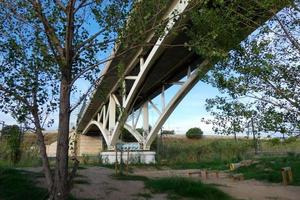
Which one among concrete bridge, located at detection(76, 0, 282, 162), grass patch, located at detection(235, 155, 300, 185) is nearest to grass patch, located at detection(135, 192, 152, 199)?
grass patch, located at detection(235, 155, 300, 185)

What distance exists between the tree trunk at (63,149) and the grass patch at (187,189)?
548cm

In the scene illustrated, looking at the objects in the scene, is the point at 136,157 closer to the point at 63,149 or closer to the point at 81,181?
the point at 81,181

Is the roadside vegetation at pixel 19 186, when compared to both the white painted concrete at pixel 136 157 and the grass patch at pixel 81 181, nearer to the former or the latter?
the grass patch at pixel 81 181

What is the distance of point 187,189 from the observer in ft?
40.9

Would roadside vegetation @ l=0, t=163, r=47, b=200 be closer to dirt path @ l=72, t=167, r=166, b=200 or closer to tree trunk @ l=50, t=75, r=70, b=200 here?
dirt path @ l=72, t=167, r=166, b=200

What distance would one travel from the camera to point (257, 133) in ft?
30.1

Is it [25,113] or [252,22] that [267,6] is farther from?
[25,113]

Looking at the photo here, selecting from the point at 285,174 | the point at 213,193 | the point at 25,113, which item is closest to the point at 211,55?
the point at 25,113

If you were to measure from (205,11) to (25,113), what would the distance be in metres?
4.11

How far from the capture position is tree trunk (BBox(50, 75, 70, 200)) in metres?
7.27

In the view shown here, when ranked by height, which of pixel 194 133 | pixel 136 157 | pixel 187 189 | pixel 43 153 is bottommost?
pixel 187 189

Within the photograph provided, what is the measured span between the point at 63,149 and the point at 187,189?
584 centimetres

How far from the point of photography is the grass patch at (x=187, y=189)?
12.2 metres

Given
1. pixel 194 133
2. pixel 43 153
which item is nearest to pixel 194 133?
pixel 194 133
